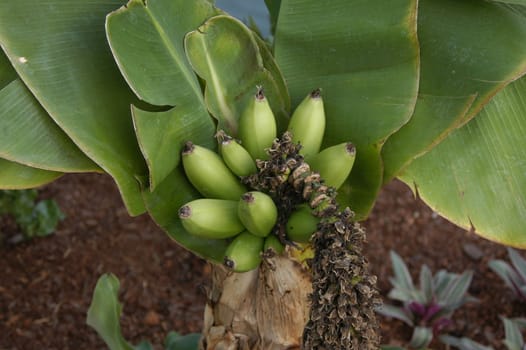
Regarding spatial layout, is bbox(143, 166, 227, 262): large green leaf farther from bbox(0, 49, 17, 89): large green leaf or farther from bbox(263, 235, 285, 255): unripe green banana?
bbox(0, 49, 17, 89): large green leaf

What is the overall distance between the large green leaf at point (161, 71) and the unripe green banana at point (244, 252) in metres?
0.11

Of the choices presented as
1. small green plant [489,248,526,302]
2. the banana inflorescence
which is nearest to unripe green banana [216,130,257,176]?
the banana inflorescence

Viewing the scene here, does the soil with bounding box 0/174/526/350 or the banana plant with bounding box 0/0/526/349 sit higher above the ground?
the banana plant with bounding box 0/0/526/349

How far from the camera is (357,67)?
697mm

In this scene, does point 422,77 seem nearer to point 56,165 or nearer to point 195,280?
point 56,165

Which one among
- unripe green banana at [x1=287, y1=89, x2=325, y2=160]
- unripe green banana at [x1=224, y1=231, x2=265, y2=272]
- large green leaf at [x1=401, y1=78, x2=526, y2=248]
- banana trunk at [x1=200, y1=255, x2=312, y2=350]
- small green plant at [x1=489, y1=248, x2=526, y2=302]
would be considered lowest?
small green plant at [x1=489, y1=248, x2=526, y2=302]

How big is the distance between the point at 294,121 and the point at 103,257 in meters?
1.16

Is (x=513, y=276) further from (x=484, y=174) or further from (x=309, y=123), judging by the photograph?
(x=309, y=123)

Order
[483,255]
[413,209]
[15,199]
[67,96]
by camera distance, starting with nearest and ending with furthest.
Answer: [67,96] < [15,199] < [483,255] < [413,209]

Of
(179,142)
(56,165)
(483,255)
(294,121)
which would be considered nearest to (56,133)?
(56,165)

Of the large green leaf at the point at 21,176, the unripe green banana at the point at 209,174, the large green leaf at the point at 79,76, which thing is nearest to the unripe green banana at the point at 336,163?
the unripe green banana at the point at 209,174

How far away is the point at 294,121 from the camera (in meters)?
0.69

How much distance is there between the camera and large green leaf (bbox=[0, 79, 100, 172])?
65 cm

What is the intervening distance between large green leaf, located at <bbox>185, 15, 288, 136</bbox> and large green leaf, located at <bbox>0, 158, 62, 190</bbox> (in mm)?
218
